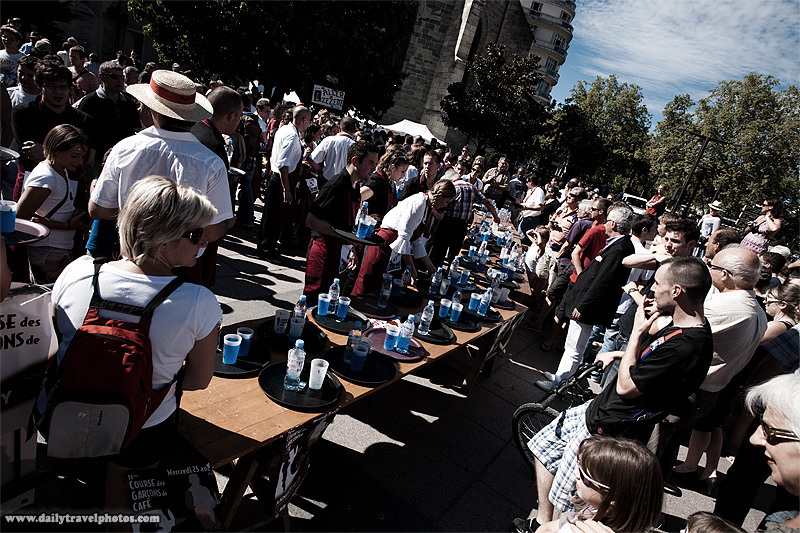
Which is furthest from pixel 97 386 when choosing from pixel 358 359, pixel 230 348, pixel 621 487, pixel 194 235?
pixel 621 487

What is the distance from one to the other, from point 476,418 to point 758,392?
268 cm

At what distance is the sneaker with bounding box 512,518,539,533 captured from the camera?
3.08m

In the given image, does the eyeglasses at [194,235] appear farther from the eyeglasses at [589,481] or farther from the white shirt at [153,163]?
the eyeglasses at [589,481]

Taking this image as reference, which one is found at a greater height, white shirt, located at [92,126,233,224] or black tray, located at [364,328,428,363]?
white shirt, located at [92,126,233,224]

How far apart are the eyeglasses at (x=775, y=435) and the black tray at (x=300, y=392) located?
2086 millimetres

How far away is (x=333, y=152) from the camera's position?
263 inches

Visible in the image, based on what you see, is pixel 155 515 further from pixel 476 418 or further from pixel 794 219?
pixel 794 219

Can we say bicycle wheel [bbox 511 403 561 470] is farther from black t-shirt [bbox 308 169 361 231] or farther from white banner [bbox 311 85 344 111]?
white banner [bbox 311 85 344 111]

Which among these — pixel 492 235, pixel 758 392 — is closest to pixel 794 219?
pixel 492 235

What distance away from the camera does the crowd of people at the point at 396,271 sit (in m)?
1.74

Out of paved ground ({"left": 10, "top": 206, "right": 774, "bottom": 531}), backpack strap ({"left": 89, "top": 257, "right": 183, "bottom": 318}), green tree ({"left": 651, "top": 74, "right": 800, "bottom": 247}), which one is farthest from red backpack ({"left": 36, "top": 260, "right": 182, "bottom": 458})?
green tree ({"left": 651, "top": 74, "right": 800, "bottom": 247})

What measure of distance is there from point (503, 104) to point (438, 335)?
23.4 meters

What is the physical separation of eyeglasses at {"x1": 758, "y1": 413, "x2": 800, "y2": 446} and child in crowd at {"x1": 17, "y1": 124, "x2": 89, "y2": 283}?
4.53 metres

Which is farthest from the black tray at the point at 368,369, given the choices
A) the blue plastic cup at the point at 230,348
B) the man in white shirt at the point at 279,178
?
the man in white shirt at the point at 279,178
